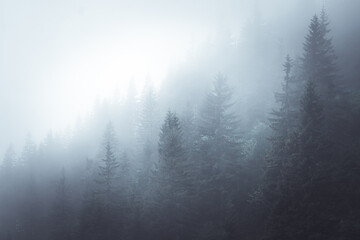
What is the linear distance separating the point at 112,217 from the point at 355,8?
84507mm

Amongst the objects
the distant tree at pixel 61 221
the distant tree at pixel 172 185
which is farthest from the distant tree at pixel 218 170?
the distant tree at pixel 61 221

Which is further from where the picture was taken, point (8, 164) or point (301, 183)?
point (8, 164)

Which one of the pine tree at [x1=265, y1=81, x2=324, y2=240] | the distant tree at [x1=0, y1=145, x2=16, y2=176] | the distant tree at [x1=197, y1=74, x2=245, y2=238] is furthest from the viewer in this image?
the distant tree at [x1=0, y1=145, x2=16, y2=176]

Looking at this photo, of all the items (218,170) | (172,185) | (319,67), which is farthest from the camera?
(319,67)

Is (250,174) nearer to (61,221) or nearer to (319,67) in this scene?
(319,67)

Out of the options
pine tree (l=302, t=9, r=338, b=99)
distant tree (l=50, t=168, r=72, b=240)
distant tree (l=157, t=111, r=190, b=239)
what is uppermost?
pine tree (l=302, t=9, r=338, b=99)

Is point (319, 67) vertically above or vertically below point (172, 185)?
above

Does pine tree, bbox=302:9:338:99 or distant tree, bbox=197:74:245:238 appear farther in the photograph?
pine tree, bbox=302:9:338:99

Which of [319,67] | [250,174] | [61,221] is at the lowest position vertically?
[61,221]

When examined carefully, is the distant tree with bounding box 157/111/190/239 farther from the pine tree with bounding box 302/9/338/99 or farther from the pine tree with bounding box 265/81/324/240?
the pine tree with bounding box 302/9/338/99

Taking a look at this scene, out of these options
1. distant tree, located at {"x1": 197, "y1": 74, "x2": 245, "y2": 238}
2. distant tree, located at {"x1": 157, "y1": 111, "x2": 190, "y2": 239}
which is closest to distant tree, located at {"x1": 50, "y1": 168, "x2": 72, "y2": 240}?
distant tree, located at {"x1": 157, "y1": 111, "x2": 190, "y2": 239}

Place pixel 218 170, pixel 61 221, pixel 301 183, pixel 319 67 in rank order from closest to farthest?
1. pixel 301 183
2. pixel 218 170
3. pixel 319 67
4. pixel 61 221

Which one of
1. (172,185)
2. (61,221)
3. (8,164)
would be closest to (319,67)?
(172,185)

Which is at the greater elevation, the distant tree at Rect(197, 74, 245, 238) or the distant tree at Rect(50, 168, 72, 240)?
the distant tree at Rect(197, 74, 245, 238)
